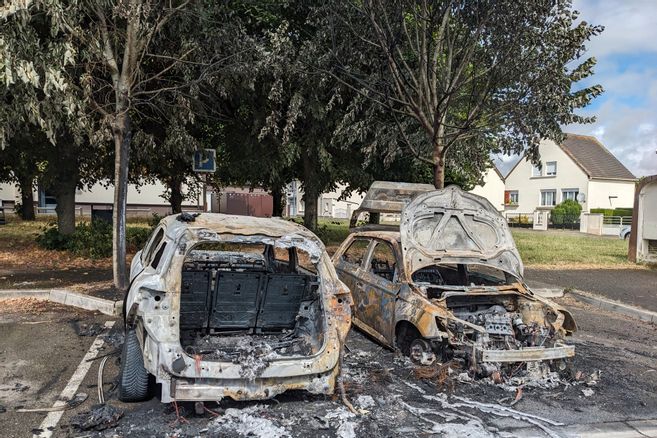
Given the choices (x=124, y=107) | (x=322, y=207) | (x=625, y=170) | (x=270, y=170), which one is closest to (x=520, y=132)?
(x=270, y=170)

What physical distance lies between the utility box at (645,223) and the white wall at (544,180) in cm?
2471

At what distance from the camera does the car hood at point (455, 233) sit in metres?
5.96

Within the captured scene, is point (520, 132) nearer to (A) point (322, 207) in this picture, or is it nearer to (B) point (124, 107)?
(B) point (124, 107)

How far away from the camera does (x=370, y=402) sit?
4.44 metres

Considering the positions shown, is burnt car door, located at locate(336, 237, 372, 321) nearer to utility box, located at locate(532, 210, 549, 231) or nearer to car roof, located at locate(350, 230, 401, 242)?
car roof, located at locate(350, 230, 401, 242)

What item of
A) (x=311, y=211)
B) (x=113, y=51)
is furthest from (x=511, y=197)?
(x=113, y=51)

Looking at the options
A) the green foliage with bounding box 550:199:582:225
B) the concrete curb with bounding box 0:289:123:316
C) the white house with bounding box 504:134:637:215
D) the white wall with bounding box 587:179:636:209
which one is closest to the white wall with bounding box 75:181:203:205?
the green foliage with bounding box 550:199:582:225

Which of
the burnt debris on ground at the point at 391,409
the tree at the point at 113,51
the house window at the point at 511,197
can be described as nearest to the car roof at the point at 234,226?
the burnt debris on ground at the point at 391,409

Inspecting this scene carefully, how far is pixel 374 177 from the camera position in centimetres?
1443

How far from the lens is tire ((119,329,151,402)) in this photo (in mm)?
4227

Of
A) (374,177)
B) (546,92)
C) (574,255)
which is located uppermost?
(546,92)

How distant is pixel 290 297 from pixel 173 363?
154 cm

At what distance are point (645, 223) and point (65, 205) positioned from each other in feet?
54.0

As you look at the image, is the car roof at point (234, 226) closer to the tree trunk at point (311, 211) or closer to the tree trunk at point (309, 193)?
the tree trunk at point (309, 193)
